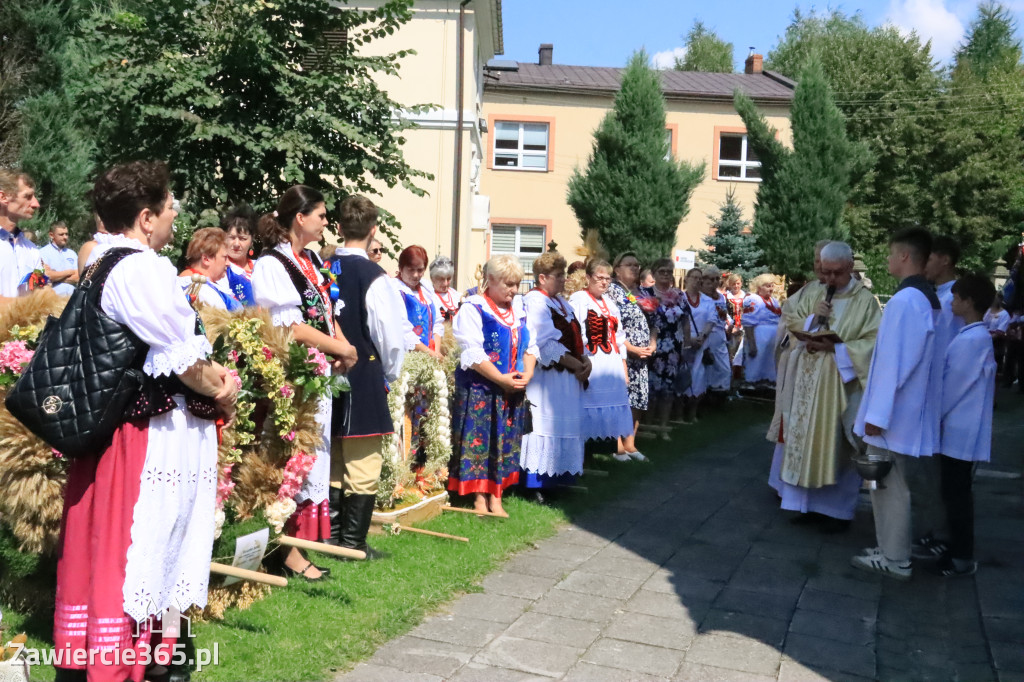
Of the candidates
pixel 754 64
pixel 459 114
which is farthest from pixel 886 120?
pixel 459 114

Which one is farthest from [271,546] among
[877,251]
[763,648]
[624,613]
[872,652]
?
[877,251]

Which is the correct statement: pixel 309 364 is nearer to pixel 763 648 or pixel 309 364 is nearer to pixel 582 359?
pixel 763 648

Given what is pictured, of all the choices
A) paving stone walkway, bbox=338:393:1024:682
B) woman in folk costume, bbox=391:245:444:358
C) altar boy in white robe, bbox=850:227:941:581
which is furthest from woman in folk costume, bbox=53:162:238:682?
woman in folk costume, bbox=391:245:444:358

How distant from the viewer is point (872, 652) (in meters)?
5.42

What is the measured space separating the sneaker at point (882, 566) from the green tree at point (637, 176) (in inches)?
825

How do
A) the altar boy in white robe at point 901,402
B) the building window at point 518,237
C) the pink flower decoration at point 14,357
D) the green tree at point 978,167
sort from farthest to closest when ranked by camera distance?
the green tree at point 978,167
the building window at point 518,237
the altar boy in white robe at point 901,402
the pink flower decoration at point 14,357

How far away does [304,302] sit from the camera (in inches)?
219

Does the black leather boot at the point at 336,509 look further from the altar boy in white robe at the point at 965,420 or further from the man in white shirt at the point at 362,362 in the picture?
the altar boy in white robe at the point at 965,420

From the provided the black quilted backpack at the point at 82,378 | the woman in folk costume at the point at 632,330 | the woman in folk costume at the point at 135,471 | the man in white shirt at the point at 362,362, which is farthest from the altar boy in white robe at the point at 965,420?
the black quilted backpack at the point at 82,378

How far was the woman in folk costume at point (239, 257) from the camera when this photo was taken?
7.05 m

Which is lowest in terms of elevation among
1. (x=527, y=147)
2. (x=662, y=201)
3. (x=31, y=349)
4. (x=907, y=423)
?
(x=907, y=423)

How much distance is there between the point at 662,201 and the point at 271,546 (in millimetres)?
23480

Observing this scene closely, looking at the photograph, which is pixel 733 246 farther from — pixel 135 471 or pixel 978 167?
pixel 135 471

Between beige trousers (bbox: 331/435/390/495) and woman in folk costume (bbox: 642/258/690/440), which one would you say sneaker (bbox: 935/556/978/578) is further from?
woman in folk costume (bbox: 642/258/690/440)
